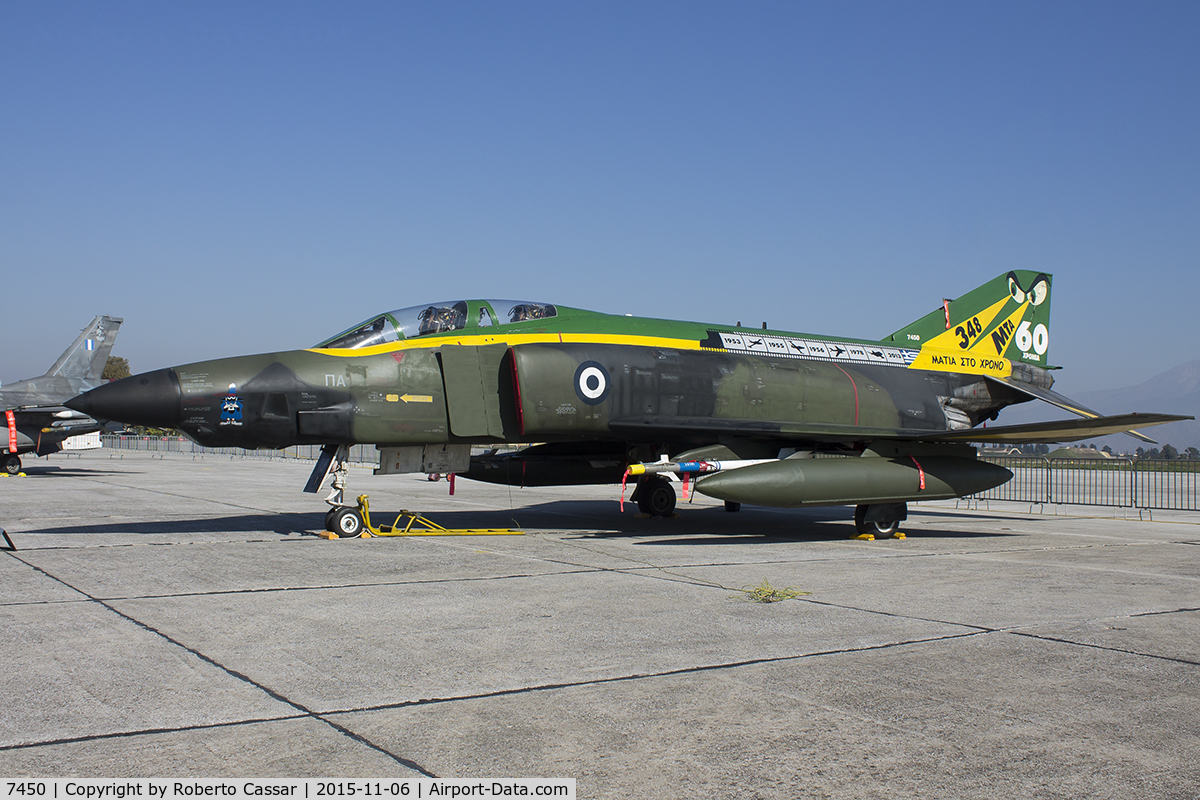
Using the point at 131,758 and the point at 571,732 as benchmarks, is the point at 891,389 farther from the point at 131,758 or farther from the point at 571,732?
the point at 131,758

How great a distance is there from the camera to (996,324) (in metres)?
16.7

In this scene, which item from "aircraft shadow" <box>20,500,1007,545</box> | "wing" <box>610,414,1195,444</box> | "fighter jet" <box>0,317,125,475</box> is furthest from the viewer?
"fighter jet" <box>0,317,125,475</box>

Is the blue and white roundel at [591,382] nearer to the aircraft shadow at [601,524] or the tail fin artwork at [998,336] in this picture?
the aircraft shadow at [601,524]

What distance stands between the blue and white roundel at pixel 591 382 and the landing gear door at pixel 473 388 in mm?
1064

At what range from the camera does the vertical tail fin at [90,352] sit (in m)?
30.9

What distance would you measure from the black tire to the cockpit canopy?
7.03 ft

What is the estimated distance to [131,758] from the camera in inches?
137

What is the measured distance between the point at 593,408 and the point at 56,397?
2530 centimetres

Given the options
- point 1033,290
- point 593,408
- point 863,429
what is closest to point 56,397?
point 593,408

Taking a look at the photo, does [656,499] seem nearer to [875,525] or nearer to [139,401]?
[875,525]

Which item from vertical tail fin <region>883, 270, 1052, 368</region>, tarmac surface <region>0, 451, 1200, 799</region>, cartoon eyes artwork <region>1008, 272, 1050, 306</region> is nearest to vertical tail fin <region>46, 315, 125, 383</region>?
tarmac surface <region>0, 451, 1200, 799</region>

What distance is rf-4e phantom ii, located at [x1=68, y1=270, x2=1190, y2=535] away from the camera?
10.5 m

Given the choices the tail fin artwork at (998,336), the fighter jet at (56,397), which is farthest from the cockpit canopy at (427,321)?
the fighter jet at (56,397)

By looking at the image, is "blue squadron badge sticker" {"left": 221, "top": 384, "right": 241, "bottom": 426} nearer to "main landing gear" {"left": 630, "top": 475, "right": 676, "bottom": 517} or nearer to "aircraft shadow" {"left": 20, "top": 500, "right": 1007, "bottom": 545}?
"aircraft shadow" {"left": 20, "top": 500, "right": 1007, "bottom": 545}
